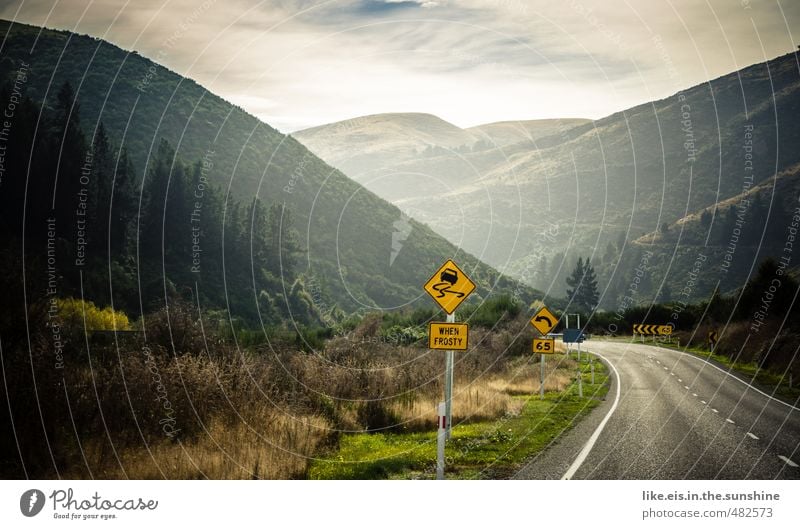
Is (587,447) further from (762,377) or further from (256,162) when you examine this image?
(256,162)

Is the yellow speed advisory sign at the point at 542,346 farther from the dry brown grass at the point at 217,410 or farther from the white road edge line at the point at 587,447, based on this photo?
A: the dry brown grass at the point at 217,410

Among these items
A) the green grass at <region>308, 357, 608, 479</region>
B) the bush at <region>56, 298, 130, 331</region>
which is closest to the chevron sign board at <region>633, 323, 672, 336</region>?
the green grass at <region>308, 357, 608, 479</region>

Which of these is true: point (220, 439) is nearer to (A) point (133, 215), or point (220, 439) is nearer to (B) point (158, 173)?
(A) point (133, 215)

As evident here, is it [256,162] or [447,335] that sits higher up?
[256,162]

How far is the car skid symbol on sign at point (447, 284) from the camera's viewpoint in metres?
14.2

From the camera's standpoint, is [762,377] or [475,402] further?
[762,377]

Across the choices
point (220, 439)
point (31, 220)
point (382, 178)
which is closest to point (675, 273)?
point (382, 178)

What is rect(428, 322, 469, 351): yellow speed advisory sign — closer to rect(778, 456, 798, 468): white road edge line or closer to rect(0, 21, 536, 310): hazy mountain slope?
rect(778, 456, 798, 468): white road edge line

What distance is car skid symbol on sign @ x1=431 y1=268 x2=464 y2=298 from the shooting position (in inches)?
560

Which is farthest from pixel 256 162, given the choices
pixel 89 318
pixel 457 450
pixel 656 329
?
pixel 457 450

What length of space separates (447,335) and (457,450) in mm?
2776

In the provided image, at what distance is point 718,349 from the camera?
53.1 meters

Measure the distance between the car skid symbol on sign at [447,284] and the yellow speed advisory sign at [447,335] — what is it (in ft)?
4.07

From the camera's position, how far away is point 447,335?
1316 centimetres
